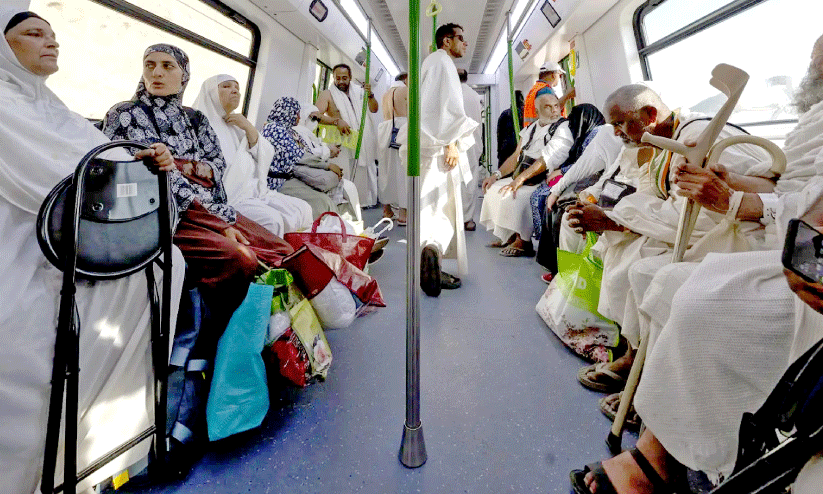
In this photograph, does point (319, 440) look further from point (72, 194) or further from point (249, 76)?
point (249, 76)

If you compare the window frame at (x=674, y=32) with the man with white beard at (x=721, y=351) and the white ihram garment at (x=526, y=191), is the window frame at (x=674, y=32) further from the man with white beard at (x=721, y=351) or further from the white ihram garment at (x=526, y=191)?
the man with white beard at (x=721, y=351)

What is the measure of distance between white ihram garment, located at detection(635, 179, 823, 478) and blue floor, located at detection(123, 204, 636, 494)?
39cm

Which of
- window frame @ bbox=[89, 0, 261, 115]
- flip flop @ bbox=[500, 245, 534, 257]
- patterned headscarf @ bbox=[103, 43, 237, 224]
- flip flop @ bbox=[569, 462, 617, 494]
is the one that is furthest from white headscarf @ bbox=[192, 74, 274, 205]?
flip flop @ bbox=[569, 462, 617, 494]

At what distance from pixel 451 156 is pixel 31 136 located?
2.05 meters

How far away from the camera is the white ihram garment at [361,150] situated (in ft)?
17.6

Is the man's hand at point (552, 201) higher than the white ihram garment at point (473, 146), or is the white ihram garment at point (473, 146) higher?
the white ihram garment at point (473, 146)

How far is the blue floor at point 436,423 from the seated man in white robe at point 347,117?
3.09 metres

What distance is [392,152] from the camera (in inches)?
191

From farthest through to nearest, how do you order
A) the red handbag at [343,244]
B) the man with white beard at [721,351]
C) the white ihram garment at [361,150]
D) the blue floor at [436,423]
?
1. the white ihram garment at [361,150]
2. the red handbag at [343,244]
3. the blue floor at [436,423]
4. the man with white beard at [721,351]

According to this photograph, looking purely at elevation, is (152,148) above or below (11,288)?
above

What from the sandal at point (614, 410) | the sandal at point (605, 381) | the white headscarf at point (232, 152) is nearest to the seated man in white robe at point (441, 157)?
the white headscarf at point (232, 152)

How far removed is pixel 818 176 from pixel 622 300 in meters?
0.68

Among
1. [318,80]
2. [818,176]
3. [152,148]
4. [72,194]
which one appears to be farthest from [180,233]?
[318,80]

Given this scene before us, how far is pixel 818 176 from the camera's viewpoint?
0.96 m
